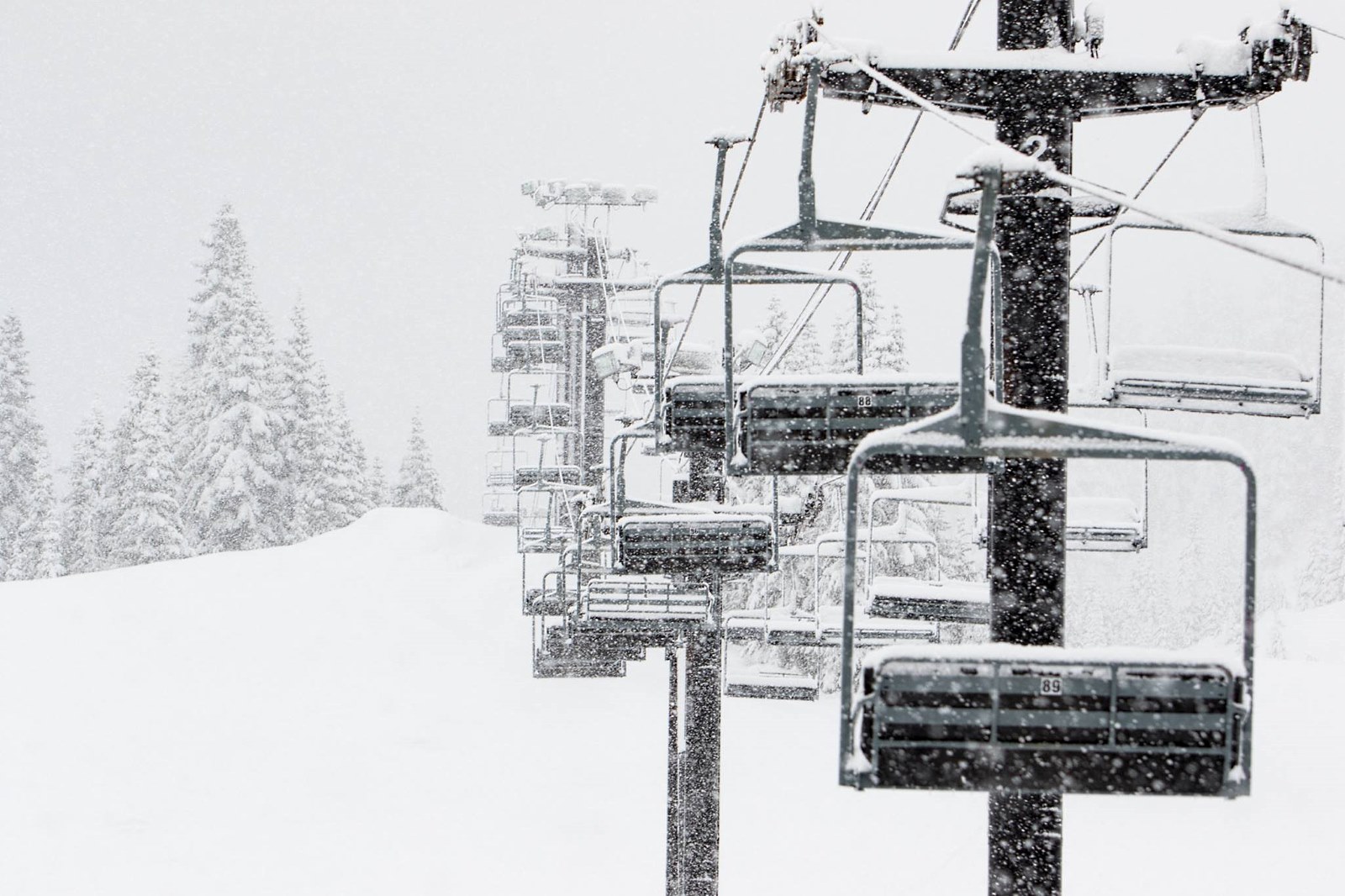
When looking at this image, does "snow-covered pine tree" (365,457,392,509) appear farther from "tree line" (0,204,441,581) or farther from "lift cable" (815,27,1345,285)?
"lift cable" (815,27,1345,285)

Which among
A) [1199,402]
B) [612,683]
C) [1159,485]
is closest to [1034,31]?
[1199,402]

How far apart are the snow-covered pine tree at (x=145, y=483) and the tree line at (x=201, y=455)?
4cm

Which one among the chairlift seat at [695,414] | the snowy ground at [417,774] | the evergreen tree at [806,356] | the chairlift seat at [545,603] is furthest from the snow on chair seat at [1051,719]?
the evergreen tree at [806,356]

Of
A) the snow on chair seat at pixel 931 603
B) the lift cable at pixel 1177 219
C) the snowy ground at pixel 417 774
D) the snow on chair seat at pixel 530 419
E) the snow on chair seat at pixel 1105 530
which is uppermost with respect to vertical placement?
the lift cable at pixel 1177 219

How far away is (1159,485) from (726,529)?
110m

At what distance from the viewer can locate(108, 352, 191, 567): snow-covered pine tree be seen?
41.1m

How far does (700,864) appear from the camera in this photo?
436 inches

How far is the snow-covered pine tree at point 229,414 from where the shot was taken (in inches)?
1714

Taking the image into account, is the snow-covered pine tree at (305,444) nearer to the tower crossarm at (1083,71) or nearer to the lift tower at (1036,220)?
the tower crossarm at (1083,71)

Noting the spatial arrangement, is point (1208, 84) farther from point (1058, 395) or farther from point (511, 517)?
point (511, 517)

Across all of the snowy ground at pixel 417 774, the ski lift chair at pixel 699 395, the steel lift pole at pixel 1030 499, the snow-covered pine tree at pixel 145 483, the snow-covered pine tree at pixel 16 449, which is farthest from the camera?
the snow-covered pine tree at pixel 16 449

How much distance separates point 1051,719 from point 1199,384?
3.65 meters

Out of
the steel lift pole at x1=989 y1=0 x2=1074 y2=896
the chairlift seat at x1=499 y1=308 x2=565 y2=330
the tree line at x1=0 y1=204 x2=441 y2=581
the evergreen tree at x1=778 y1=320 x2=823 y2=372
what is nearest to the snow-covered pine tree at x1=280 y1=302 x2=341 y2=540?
the tree line at x1=0 y1=204 x2=441 y2=581

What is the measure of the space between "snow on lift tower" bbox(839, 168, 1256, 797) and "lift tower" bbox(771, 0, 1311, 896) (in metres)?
1.59
